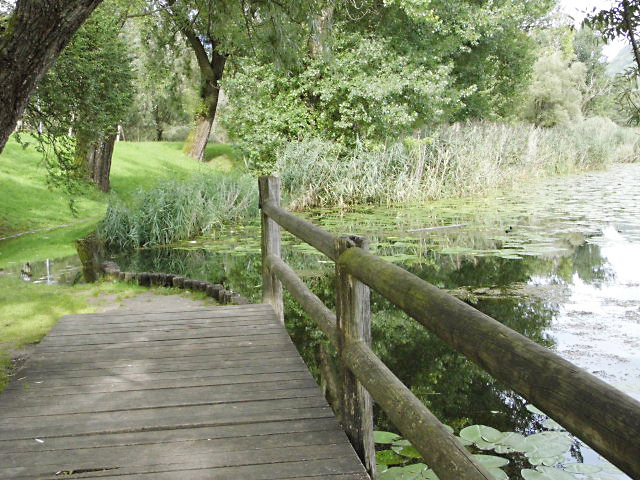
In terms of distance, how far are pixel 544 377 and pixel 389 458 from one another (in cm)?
236

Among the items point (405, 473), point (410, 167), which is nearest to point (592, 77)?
point (410, 167)

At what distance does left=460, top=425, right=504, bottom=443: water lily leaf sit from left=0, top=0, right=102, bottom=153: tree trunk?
3308 mm

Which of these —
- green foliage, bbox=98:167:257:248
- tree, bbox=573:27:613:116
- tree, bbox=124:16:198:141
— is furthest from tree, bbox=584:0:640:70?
tree, bbox=573:27:613:116

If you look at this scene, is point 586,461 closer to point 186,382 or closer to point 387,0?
point 186,382

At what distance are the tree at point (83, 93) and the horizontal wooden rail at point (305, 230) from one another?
4.63m

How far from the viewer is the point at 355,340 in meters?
2.83

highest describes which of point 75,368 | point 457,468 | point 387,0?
point 387,0

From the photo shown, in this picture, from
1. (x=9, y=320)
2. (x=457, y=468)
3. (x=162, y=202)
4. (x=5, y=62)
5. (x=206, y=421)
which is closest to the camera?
(x=457, y=468)

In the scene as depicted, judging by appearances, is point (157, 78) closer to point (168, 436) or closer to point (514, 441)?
Answer: point (514, 441)

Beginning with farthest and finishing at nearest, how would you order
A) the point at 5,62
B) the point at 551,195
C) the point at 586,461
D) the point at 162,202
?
the point at 551,195 → the point at 162,202 → the point at 5,62 → the point at 586,461

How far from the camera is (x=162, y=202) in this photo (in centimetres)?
1138

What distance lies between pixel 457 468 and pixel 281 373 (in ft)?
6.37

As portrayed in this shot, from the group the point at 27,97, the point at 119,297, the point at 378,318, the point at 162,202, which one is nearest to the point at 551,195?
the point at 162,202

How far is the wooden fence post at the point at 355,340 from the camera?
2.75 m
